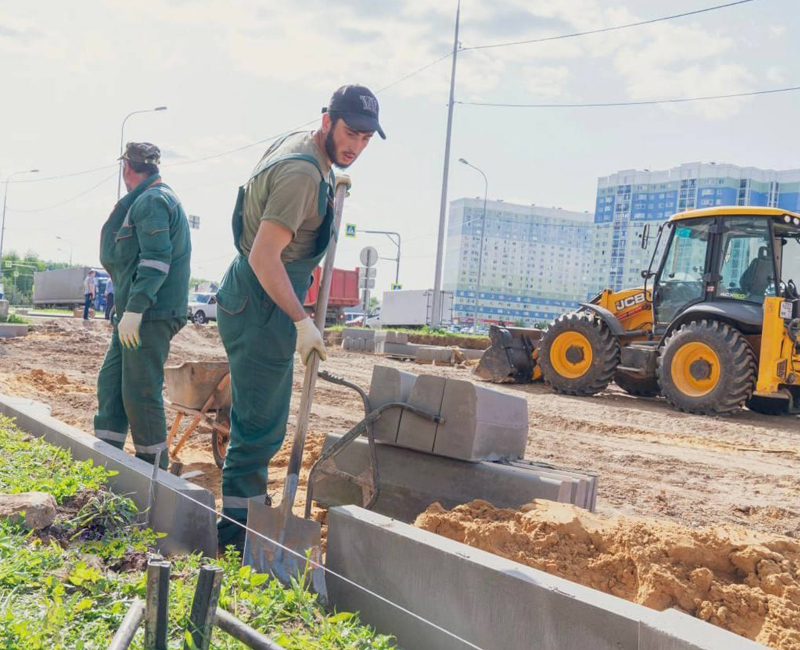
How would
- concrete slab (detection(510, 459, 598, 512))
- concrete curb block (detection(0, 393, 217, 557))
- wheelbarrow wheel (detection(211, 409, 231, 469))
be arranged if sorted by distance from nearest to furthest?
concrete curb block (detection(0, 393, 217, 557)), concrete slab (detection(510, 459, 598, 512)), wheelbarrow wheel (detection(211, 409, 231, 469))

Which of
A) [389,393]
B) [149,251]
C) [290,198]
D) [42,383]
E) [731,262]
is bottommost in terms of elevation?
[42,383]

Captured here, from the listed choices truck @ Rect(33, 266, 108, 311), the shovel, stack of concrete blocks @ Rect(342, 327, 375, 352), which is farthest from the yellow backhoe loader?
truck @ Rect(33, 266, 108, 311)

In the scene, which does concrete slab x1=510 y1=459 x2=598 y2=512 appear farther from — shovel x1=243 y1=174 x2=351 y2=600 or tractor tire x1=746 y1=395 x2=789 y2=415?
tractor tire x1=746 y1=395 x2=789 y2=415

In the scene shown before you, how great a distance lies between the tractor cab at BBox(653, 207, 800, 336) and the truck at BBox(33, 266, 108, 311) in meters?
32.6

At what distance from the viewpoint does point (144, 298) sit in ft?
15.5

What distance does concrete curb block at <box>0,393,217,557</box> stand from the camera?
11.7 feet

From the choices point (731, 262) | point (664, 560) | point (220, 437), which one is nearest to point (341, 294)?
point (731, 262)

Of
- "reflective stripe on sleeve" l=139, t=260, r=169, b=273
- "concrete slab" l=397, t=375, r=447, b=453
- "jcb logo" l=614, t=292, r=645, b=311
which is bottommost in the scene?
"concrete slab" l=397, t=375, r=447, b=453

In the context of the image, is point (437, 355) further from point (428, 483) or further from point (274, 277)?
point (274, 277)

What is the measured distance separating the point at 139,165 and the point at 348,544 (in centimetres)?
292

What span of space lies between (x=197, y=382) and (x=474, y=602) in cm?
377

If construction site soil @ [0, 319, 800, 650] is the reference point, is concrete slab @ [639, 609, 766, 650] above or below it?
above

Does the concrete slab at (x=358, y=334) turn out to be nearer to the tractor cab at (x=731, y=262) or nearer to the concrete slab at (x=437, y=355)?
the concrete slab at (x=437, y=355)

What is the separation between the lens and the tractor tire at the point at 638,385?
1281 centimetres
